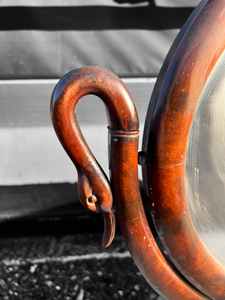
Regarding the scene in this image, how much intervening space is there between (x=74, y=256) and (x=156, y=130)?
74cm

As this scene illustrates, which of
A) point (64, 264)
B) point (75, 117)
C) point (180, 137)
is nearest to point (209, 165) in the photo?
point (180, 137)

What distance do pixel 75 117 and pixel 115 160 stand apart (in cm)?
10

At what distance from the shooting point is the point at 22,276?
0.93 m

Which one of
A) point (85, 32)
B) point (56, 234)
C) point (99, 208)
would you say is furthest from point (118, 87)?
point (56, 234)

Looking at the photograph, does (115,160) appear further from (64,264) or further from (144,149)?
(64,264)

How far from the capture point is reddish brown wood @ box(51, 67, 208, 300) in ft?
1.45

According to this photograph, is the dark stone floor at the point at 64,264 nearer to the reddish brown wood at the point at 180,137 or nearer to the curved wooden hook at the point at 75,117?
the reddish brown wood at the point at 180,137

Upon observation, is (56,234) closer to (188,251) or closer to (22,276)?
(22,276)

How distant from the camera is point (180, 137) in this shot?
0.48 meters

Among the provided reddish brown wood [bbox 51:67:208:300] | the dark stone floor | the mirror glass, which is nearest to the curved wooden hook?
reddish brown wood [bbox 51:67:208:300]

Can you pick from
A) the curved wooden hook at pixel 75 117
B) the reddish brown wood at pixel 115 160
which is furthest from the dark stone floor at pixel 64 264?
the curved wooden hook at pixel 75 117

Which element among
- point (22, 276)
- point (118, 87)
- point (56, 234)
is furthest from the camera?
point (56, 234)

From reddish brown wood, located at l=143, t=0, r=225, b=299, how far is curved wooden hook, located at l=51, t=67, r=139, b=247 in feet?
0.18

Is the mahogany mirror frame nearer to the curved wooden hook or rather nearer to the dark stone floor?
the curved wooden hook
